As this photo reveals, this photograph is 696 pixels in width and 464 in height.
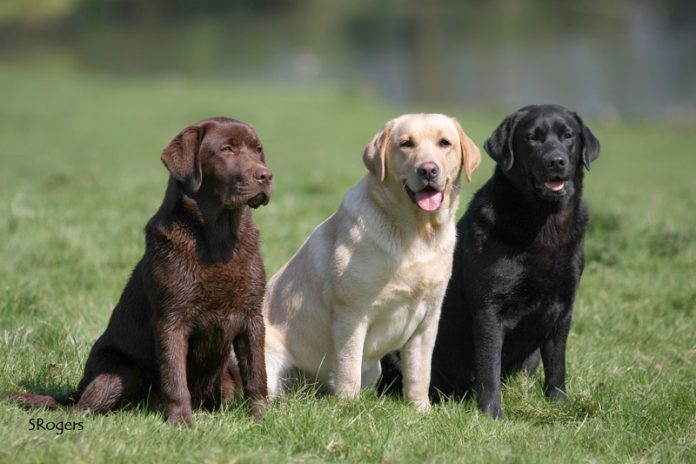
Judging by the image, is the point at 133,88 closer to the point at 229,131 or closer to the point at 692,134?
the point at 692,134

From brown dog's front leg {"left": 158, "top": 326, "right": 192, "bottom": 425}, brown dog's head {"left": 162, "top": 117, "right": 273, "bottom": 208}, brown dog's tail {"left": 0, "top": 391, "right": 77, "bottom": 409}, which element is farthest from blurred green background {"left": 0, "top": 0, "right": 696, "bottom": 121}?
Answer: brown dog's tail {"left": 0, "top": 391, "right": 77, "bottom": 409}

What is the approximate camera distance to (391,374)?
5.13m

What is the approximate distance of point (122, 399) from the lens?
4.07 m

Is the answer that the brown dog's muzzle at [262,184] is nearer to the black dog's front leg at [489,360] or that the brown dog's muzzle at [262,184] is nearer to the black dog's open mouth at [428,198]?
the black dog's open mouth at [428,198]

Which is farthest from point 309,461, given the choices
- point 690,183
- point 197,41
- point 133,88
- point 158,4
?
point 158,4

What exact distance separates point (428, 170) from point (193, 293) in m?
1.31

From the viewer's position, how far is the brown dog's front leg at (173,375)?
385 cm

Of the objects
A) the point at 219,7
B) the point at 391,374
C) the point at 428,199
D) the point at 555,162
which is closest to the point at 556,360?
the point at 391,374

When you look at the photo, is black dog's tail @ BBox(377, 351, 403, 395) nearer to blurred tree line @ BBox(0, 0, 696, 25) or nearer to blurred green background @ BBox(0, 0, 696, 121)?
blurred green background @ BBox(0, 0, 696, 121)

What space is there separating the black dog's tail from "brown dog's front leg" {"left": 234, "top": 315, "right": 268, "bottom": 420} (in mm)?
1114

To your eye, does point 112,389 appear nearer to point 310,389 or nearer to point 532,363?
point 310,389

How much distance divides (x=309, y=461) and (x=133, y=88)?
25210mm

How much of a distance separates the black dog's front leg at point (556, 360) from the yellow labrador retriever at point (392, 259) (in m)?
0.67

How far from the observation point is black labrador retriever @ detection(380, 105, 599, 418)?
4504 millimetres
